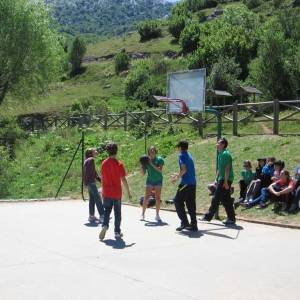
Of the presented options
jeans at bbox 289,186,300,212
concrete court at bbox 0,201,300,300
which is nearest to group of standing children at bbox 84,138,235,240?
concrete court at bbox 0,201,300,300

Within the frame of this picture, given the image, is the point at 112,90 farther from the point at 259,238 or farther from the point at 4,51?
the point at 259,238

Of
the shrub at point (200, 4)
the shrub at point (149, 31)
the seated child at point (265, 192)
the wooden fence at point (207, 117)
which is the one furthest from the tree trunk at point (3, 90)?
the shrub at point (200, 4)

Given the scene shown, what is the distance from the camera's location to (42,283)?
7.20 meters

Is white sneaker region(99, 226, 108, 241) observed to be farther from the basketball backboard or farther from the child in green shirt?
the basketball backboard

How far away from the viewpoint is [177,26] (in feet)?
366

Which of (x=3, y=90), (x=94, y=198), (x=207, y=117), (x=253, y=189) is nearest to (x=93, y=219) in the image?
(x=94, y=198)

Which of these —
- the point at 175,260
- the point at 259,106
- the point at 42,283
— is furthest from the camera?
the point at 259,106

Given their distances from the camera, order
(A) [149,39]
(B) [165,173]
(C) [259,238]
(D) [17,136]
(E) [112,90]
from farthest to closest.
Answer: (A) [149,39], (E) [112,90], (D) [17,136], (B) [165,173], (C) [259,238]

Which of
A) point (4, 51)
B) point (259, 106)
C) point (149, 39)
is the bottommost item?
point (259, 106)

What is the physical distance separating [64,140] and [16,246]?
21.6 metres

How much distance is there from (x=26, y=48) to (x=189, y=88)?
17352 millimetres

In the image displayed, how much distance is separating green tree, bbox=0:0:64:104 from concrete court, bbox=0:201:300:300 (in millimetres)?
20166

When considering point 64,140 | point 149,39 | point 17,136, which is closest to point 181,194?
point 64,140

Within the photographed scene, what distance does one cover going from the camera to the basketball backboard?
16.1 m
